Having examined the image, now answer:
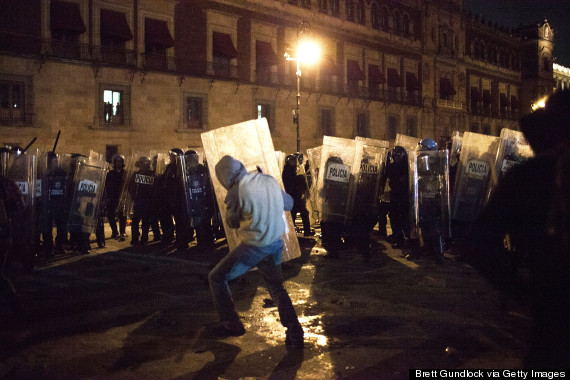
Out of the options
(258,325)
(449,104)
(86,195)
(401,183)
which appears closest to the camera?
(258,325)

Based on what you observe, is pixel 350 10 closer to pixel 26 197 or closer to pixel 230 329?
pixel 26 197

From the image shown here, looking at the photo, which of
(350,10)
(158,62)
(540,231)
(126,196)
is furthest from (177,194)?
(350,10)

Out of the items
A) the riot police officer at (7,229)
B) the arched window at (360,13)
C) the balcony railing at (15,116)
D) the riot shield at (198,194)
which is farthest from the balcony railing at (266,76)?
the riot police officer at (7,229)

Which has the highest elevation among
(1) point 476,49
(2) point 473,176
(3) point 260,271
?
(1) point 476,49

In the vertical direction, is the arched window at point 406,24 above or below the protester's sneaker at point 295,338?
above

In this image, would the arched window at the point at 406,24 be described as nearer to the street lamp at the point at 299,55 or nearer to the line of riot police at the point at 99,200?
the street lamp at the point at 299,55

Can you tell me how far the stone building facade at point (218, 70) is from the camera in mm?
24094

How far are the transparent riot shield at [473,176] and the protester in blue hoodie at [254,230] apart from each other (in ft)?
19.2

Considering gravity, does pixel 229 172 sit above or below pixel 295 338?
above

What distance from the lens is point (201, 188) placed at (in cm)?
1055

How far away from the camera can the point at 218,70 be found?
3036cm

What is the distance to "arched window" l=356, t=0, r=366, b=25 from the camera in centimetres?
3907

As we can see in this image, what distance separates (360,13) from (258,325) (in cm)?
3740

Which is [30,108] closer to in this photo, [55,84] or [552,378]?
[55,84]
